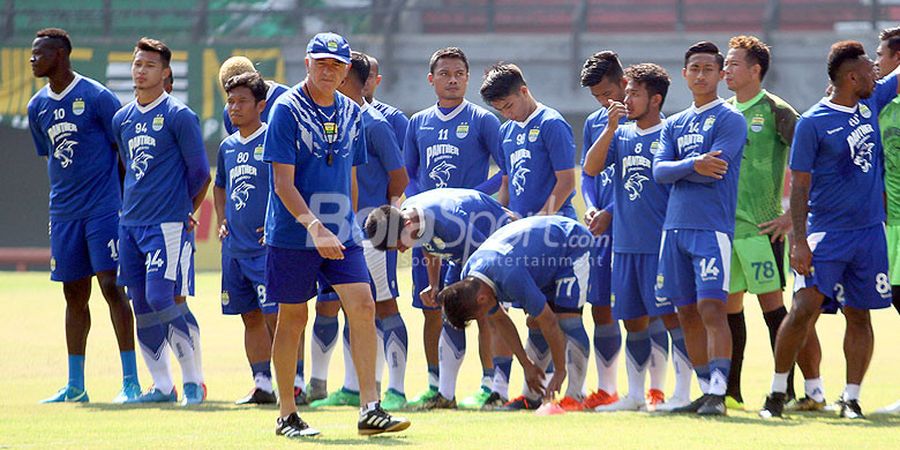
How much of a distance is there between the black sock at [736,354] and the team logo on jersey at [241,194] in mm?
3427

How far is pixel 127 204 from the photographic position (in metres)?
10.3

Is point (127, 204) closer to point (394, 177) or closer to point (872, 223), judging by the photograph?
point (394, 177)

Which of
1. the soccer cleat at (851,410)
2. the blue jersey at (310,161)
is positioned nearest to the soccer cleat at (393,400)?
the blue jersey at (310,161)

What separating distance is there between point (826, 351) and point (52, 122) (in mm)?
7045

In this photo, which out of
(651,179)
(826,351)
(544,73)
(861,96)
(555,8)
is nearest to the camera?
(861,96)

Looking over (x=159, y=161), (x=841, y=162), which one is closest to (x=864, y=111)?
(x=841, y=162)

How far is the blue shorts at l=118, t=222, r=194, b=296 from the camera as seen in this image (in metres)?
10.2

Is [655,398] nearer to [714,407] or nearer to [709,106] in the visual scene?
[714,407]

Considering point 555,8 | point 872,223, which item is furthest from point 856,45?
point 555,8

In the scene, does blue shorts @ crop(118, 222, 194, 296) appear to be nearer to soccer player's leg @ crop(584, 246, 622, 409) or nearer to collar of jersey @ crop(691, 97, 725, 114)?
soccer player's leg @ crop(584, 246, 622, 409)

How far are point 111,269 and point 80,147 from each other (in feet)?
3.00

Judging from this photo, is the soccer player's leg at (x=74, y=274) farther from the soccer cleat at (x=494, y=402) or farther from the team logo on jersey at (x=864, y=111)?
the team logo on jersey at (x=864, y=111)

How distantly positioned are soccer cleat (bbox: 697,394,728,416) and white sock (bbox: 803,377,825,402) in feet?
3.04

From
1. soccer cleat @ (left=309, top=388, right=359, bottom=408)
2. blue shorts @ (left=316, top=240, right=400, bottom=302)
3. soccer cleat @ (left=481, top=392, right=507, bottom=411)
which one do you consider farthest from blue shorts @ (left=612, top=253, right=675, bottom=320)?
soccer cleat @ (left=309, top=388, right=359, bottom=408)
